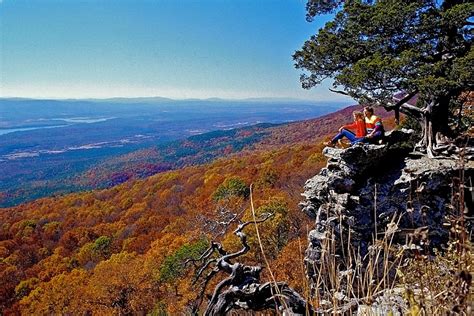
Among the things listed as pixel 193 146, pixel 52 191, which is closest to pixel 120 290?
pixel 52 191

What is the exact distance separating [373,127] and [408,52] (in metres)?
1.40

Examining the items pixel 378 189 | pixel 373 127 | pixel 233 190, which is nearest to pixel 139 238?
pixel 233 190

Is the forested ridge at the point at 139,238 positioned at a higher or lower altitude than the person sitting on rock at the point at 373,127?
lower

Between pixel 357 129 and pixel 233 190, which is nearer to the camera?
pixel 357 129

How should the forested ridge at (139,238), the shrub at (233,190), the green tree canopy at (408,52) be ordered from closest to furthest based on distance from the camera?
1. the green tree canopy at (408,52)
2. the forested ridge at (139,238)
3. the shrub at (233,190)

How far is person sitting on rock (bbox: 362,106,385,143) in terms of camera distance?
280 inches

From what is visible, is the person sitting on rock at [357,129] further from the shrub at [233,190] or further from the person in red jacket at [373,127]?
the shrub at [233,190]

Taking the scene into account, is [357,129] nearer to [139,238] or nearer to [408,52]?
[408,52]

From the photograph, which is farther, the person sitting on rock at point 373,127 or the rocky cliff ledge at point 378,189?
the person sitting on rock at point 373,127

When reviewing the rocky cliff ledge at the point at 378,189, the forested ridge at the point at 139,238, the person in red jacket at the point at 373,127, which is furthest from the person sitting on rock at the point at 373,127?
the forested ridge at the point at 139,238

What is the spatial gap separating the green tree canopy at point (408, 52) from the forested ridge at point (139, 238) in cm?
333

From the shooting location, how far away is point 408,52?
21.6ft

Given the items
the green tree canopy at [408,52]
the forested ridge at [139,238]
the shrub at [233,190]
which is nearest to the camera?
the green tree canopy at [408,52]

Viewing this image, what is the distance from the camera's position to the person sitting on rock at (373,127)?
7.11 metres
